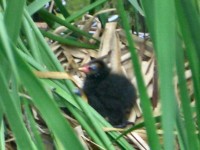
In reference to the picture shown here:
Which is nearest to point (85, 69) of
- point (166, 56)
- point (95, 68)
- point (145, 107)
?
point (95, 68)

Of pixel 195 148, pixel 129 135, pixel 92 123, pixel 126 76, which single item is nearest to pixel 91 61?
pixel 126 76

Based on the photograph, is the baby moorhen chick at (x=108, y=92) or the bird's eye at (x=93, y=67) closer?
the baby moorhen chick at (x=108, y=92)

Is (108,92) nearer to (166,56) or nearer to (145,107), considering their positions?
(145,107)

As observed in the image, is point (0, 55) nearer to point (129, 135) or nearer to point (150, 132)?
point (150, 132)

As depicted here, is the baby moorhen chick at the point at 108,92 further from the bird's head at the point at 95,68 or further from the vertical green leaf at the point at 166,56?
the vertical green leaf at the point at 166,56

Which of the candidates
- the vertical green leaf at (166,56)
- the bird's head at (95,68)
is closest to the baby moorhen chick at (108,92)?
the bird's head at (95,68)

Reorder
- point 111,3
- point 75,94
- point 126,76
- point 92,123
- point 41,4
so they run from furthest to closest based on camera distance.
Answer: point 111,3, point 126,76, point 41,4, point 75,94, point 92,123

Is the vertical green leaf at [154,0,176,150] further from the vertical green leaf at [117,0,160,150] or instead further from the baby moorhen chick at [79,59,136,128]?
the baby moorhen chick at [79,59,136,128]

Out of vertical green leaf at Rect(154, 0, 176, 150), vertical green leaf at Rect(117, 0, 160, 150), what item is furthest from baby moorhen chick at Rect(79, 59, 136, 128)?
vertical green leaf at Rect(154, 0, 176, 150)
